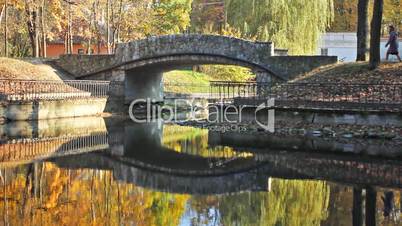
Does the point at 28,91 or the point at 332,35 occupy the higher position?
the point at 332,35

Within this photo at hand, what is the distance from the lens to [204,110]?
132 ft

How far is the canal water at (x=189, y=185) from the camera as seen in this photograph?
34.1ft

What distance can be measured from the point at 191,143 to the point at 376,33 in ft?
27.9

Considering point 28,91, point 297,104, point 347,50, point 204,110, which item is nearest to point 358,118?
point 297,104

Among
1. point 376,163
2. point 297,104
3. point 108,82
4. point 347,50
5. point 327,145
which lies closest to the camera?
point 376,163

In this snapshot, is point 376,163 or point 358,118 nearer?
point 376,163

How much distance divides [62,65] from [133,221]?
28930 millimetres

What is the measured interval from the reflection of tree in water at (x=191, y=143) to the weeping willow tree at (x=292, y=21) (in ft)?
50.0

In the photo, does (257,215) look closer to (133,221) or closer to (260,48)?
(133,221)

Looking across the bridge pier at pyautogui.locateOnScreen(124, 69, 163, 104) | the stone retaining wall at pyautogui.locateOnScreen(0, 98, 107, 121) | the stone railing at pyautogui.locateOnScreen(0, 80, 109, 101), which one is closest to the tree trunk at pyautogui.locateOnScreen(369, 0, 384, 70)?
the stone retaining wall at pyautogui.locateOnScreen(0, 98, 107, 121)

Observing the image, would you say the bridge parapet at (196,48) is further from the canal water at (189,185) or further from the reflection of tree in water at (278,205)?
the reflection of tree in water at (278,205)

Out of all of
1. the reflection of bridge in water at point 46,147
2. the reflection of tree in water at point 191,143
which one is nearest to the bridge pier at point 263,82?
the reflection of tree in water at point 191,143

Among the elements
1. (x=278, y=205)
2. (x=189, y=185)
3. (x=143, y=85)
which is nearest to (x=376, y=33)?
(x=189, y=185)

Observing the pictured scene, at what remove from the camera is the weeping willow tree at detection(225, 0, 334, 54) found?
3972cm
